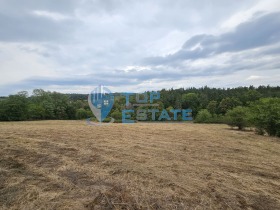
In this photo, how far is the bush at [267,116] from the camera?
12.6 meters

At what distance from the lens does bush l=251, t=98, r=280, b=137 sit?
12602 mm

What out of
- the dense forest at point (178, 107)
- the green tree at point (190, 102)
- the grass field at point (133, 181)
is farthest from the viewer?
the green tree at point (190, 102)

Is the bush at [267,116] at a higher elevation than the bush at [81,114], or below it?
higher

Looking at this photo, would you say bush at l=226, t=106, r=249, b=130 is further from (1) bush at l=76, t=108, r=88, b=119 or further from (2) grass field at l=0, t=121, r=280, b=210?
(1) bush at l=76, t=108, r=88, b=119

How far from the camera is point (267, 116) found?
12.8m

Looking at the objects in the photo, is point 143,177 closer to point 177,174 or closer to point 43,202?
point 177,174

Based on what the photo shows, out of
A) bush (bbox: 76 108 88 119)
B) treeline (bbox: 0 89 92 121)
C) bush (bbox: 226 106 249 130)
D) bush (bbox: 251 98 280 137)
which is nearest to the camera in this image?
bush (bbox: 251 98 280 137)

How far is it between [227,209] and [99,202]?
191cm

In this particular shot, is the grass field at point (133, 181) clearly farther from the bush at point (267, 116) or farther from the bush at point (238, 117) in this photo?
the bush at point (238, 117)

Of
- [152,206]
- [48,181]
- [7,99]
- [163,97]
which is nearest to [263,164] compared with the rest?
[152,206]

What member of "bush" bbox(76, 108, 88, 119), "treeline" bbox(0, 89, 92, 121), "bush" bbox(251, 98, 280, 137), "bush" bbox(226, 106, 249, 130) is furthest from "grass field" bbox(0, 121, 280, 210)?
"bush" bbox(76, 108, 88, 119)

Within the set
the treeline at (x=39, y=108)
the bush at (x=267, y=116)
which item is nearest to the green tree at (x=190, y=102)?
the treeline at (x=39, y=108)

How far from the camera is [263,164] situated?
5.67 meters

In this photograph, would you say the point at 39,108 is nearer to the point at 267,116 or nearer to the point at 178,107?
the point at 178,107
